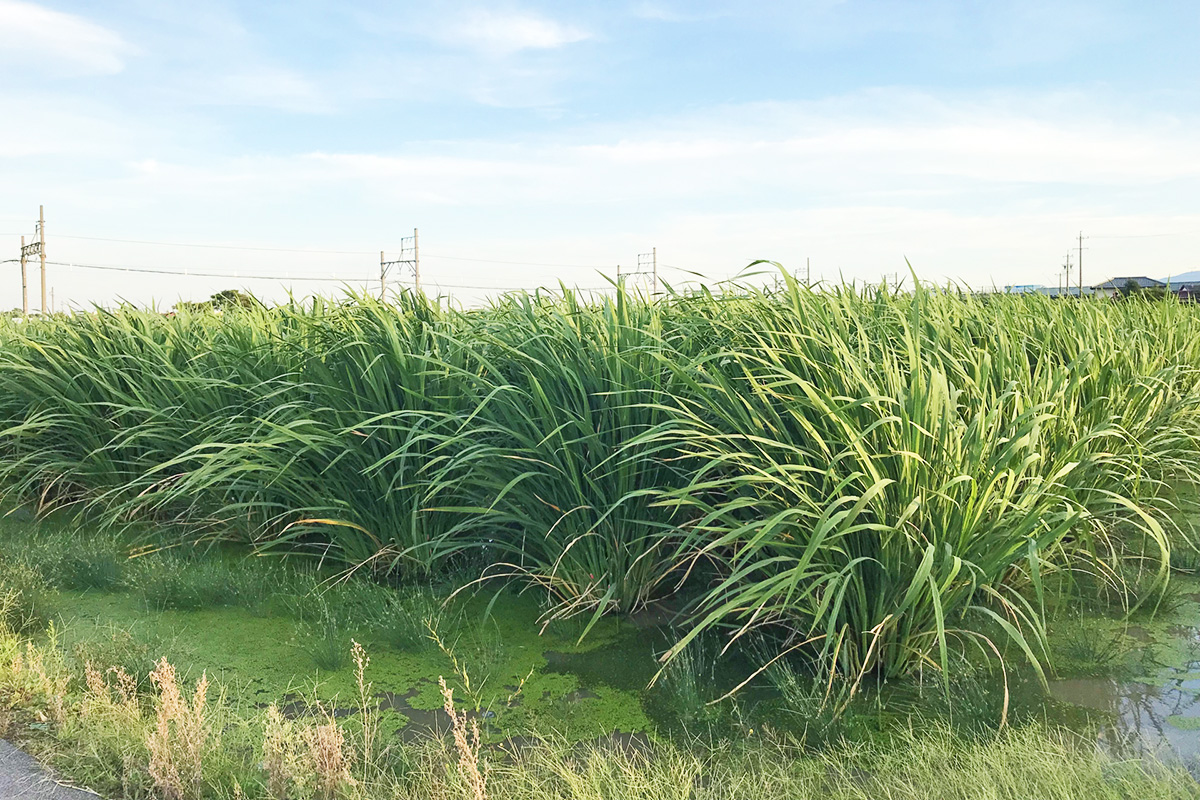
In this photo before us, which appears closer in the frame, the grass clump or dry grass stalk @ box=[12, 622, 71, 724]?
dry grass stalk @ box=[12, 622, 71, 724]

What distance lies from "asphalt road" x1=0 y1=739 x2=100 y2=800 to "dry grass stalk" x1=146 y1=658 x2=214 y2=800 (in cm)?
24

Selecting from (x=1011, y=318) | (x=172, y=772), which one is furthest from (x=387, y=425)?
(x=1011, y=318)

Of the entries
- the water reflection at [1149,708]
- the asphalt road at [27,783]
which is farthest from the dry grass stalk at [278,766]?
the water reflection at [1149,708]

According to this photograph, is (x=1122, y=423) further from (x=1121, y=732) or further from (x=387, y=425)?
(x=387, y=425)

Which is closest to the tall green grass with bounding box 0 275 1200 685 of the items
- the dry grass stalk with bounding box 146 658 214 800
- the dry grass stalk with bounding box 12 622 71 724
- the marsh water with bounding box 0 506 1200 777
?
the marsh water with bounding box 0 506 1200 777

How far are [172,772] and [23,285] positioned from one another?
134 feet

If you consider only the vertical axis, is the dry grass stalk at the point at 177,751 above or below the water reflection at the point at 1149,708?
above

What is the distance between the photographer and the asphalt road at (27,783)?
7.59 ft

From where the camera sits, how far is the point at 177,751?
2.31 m

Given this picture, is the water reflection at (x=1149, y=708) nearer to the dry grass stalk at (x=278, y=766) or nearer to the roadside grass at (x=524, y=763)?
the roadside grass at (x=524, y=763)

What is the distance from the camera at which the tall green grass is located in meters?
2.71

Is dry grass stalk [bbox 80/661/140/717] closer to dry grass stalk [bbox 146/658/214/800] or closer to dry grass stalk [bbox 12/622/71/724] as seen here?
dry grass stalk [bbox 12/622/71/724]

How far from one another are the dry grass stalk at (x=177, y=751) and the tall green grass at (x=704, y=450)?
3.84ft

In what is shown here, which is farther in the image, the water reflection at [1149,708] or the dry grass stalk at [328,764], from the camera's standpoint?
the water reflection at [1149,708]
